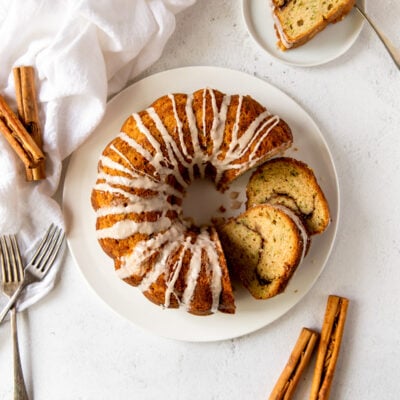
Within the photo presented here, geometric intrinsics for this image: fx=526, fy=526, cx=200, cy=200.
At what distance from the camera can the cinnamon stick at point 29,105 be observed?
6.50ft

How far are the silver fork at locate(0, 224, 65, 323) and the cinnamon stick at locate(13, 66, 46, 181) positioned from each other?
23cm

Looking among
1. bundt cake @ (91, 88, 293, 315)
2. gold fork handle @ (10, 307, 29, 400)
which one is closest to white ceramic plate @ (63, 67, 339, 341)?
bundt cake @ (91, 88, 293, 315)

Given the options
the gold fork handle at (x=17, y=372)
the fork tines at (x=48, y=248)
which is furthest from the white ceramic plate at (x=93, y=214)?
the gold fork handle at (x=17, y=372)

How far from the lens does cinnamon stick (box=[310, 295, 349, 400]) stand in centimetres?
207

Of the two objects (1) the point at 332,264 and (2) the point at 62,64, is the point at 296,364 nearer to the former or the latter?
(1) the point at 332,264

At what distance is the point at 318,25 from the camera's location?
2.04 metres

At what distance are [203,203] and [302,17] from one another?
83 centimetres

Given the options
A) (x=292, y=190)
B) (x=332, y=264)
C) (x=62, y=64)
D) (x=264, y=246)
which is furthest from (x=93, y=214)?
(x=332, y=264)

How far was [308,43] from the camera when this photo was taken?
2123 mm

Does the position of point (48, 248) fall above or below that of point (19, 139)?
below

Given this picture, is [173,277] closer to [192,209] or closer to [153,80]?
[192,209]

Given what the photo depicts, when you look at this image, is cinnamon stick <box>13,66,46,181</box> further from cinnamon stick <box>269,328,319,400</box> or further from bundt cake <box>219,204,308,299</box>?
cinnamon stick <box>269,328,319,400</box>

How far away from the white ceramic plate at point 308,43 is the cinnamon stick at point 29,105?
0.88 metres

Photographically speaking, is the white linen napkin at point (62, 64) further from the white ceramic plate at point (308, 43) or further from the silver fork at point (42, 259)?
the white ceramic plate at point (308, 43)
